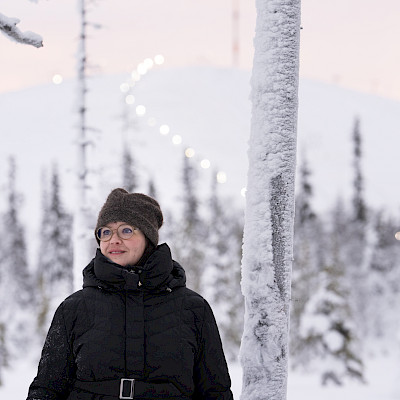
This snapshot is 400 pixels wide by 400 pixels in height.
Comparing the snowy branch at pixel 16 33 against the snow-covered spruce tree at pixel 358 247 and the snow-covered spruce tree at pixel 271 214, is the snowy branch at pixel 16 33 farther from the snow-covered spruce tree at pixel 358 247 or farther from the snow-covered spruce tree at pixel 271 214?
the snow-covered spruce tree at pixel 358 247

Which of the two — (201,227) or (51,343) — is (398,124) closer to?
(201,227)

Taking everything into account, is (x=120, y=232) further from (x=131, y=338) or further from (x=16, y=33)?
(x=16, y=33)

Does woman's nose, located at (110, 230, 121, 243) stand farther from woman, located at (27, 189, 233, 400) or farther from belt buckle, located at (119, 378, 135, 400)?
belt buckle, located at (119, 378, 135, 400)

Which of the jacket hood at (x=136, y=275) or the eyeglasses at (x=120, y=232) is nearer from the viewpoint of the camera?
the jacket hood at (x=136, y=275)

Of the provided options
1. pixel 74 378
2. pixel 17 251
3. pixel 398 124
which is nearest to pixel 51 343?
pixel 74 378

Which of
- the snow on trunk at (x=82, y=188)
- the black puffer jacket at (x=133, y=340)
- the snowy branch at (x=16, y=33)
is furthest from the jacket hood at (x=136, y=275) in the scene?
the snow on trunk at (x=82, y=188)

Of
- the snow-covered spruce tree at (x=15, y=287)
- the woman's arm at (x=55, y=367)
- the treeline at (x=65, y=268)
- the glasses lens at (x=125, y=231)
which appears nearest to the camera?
the woman's arm at (x=55, y=367)

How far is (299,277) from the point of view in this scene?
162 ft

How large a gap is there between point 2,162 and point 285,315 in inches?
5109

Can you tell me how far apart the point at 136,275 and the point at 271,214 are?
159 cm

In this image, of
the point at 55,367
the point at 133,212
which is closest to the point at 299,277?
the point at 133,212

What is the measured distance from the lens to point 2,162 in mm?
130000

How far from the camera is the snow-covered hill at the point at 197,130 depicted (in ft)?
451

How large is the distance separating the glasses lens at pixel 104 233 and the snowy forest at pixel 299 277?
2612cm
